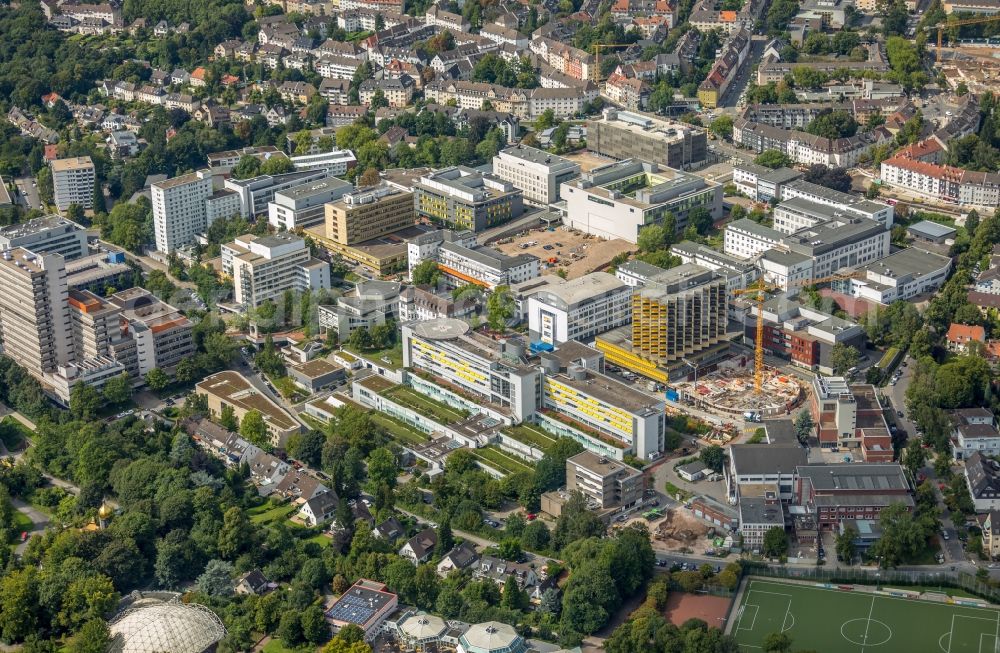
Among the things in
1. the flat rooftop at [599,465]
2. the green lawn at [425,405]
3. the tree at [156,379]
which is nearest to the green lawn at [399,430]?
Answer: the green lawn at [425,405]

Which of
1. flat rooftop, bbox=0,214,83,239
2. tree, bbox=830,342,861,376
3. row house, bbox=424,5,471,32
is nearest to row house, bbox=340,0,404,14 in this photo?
row house, bbox=424,5,471,32

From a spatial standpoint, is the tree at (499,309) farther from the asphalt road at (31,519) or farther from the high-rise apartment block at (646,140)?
the asphalt road at (31,519)

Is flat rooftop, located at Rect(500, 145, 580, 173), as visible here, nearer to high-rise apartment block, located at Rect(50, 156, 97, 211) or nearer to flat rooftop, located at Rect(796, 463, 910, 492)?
high-rise apartment block, located at Rect(50, 156, 97, 211)

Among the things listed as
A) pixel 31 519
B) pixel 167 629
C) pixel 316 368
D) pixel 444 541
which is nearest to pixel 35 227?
pixel 316 368

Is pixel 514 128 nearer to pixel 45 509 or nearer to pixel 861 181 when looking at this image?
pixel 861 181

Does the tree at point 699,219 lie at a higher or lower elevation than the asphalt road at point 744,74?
lower

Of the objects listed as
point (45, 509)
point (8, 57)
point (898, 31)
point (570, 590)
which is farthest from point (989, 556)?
point (8, 57)
